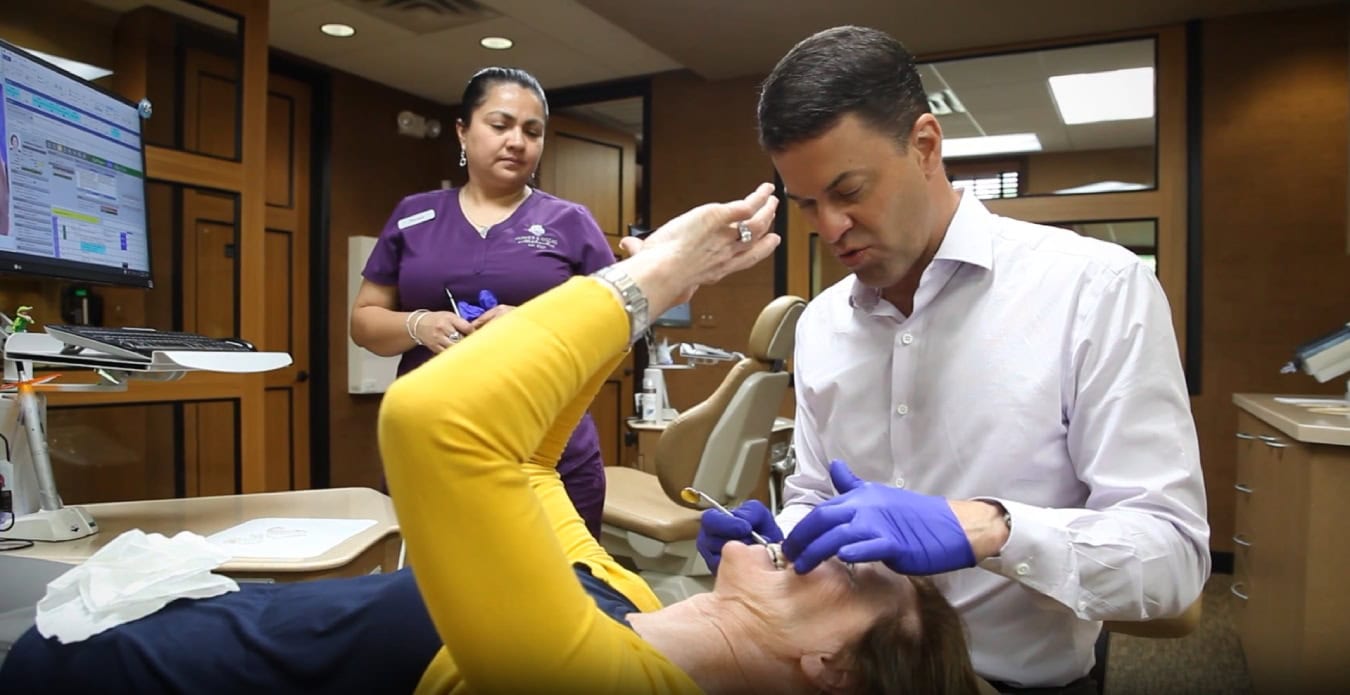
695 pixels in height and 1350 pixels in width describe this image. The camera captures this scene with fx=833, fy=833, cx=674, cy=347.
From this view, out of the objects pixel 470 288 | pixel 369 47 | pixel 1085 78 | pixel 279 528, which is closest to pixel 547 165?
pixel 369 47

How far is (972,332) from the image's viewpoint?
1117mm

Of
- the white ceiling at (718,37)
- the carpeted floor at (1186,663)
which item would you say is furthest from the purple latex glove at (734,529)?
the white ceiling at (718,37)

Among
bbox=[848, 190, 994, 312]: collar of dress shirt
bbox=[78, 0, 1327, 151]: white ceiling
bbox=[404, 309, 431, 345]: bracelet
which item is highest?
bbox=[78, 0, 1327, 151]: white ceiling

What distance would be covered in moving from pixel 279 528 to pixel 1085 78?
4560mm

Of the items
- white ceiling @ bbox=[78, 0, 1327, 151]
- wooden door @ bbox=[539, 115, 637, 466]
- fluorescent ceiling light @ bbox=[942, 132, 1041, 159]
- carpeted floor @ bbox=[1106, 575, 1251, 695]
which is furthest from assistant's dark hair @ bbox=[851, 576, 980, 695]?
fluorescent ceiling light @ bbox=[942, 132, 1041, 159]

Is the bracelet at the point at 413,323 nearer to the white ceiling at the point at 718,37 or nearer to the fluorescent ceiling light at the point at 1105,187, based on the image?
the white ceiling at the point at 718,37

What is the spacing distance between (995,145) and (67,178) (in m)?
4.59

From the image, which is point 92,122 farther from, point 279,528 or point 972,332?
point 972,332

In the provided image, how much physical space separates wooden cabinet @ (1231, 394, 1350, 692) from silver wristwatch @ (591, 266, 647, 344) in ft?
4.99

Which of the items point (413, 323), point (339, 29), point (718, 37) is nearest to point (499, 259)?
point (413, 323)

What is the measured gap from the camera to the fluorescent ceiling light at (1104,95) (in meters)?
4.21

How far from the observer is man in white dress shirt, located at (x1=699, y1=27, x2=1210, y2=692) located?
91 cm

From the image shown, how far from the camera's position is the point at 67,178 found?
1.43 m

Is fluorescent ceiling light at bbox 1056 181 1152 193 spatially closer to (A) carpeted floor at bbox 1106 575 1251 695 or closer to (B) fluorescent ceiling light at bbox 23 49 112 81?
(A) carpeted floor at bbox 1106 575 1251 695
